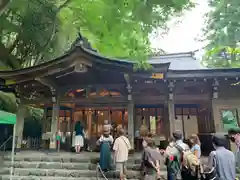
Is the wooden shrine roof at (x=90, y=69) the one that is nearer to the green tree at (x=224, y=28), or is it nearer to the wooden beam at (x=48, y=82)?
the wooden beam at (x=48, y=82)

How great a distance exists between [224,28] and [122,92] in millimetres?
13832

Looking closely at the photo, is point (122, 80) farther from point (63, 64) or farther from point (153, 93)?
point (63, 64)

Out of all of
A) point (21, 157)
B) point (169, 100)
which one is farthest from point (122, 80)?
point (21, 157)

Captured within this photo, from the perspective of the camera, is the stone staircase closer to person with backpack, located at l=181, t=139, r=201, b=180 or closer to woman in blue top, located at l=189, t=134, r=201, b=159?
woman in blue top, located at l=189, t=134, r=201, b=159

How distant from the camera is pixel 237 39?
684 inches

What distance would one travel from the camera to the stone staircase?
681cm

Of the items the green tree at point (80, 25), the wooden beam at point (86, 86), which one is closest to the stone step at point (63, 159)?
the wooden beam at point (86, 86)

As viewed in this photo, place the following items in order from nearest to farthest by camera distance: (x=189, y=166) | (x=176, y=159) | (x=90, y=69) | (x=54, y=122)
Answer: (x=189, y=166) → (x=176, y=159) → (x=90, y=69) → (x=54, y=122)

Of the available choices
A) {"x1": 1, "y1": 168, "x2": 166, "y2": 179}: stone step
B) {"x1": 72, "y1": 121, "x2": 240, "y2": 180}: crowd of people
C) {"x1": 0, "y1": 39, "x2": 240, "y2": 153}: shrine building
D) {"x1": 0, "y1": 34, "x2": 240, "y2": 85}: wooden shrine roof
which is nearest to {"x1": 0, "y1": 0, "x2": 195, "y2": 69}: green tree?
{"x1": 0, "y1": 34, "x2": 240, "y2": 85}: wooden shrine roof

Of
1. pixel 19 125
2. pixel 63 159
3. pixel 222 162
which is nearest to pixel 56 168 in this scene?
A: pixel 63 159

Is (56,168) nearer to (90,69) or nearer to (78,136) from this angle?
(78,136)

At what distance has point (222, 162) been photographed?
321 cm

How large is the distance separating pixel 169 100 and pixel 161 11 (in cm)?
522

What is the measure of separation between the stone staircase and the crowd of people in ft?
2.47
